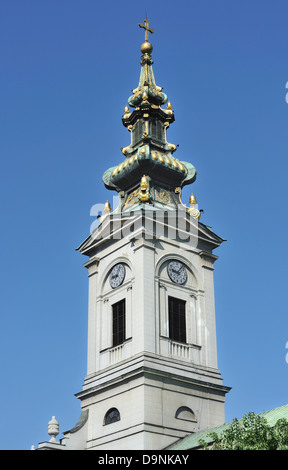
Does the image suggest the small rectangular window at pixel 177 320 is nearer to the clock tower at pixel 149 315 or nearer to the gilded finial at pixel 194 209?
the clock tower at pixel 149 315

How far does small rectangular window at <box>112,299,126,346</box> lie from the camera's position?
1873 inches

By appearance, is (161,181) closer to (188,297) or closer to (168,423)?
(188,297)

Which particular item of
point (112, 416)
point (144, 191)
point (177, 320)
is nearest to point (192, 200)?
point (144, 191)

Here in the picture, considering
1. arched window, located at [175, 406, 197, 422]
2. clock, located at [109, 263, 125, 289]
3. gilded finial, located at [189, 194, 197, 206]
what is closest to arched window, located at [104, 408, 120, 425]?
arched window, located at [175, 406, 197, 422]

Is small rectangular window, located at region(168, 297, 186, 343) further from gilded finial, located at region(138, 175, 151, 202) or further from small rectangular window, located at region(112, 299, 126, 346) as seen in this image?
gilded finial, located at region(138, 175, 151, 202)

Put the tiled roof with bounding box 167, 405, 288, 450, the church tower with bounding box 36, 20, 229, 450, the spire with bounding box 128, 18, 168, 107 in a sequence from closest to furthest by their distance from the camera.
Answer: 1. the tiled roof with bounding box 167, 405, 288, 450
2. the church tower with bounding box 36, 20, 229, 450
3. the spire with bounding box 128, 18, 168, 107

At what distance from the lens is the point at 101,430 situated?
152ft

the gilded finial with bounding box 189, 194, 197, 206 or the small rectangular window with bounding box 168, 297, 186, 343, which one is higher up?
the gilded finial with bounding box 189, 194, 197, 206

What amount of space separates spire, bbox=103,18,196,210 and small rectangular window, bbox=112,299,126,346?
21.6 ft

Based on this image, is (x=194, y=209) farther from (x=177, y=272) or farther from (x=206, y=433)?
(x=206, y=433)

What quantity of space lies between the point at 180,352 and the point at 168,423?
4303 mm
